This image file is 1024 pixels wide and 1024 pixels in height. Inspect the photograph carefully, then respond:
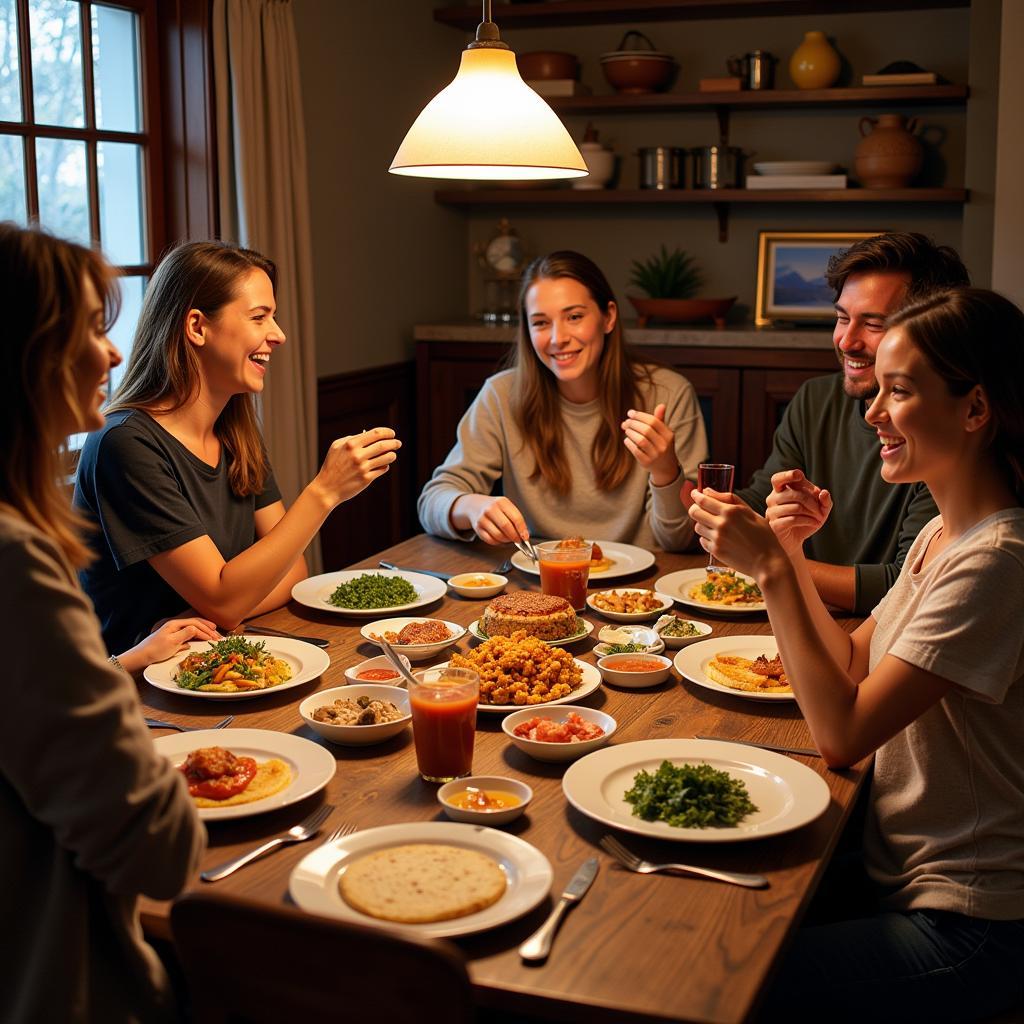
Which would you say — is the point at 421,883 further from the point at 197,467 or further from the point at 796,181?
the point at 796,181

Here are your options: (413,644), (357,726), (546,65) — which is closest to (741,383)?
(546,65)

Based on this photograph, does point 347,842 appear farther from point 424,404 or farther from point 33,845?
point 424,404

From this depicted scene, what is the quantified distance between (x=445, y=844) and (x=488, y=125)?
1.25m

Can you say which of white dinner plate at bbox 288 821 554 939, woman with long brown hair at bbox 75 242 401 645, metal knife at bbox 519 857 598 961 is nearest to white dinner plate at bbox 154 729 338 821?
white dinner plate at bbox 288 821 554 939

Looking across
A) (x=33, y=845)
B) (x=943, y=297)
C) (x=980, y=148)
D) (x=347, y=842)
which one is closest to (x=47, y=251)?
(x=33, y=845)

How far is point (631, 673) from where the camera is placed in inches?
73.8

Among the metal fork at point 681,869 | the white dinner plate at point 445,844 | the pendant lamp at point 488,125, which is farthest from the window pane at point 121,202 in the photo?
the metal fork at point 681,869

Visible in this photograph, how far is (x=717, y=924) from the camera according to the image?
1.22 m

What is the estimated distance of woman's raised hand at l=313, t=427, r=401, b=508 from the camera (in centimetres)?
226

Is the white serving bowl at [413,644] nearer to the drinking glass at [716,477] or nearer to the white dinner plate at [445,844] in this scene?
the drinking glass at [716,477]

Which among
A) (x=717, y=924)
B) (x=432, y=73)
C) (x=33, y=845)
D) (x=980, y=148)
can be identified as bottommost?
(x=717, y=924)

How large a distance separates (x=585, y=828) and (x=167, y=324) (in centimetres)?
141

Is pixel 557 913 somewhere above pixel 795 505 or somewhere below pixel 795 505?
below

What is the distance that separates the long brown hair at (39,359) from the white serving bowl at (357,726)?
0.54m
